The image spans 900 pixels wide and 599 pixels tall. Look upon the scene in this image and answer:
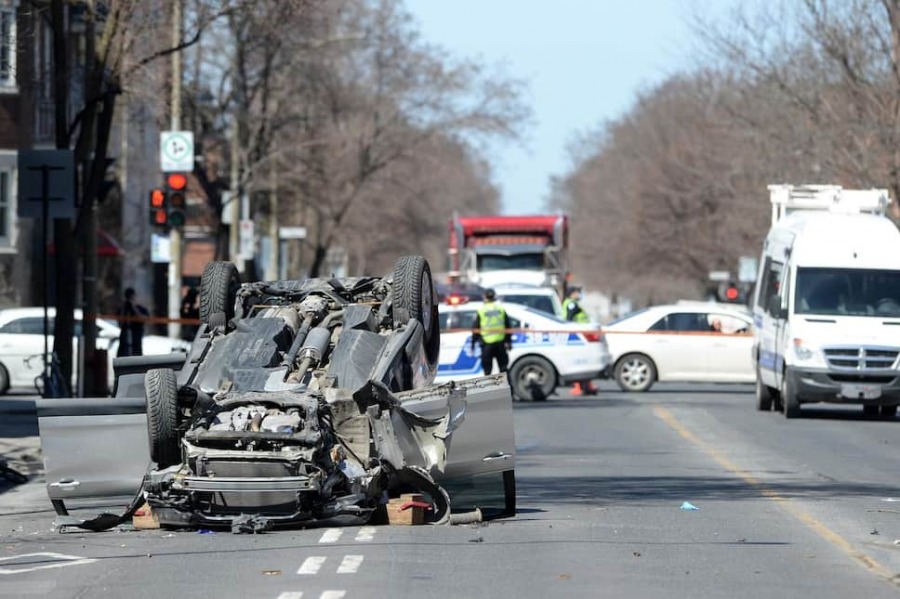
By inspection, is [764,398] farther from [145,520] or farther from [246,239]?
[246,239]

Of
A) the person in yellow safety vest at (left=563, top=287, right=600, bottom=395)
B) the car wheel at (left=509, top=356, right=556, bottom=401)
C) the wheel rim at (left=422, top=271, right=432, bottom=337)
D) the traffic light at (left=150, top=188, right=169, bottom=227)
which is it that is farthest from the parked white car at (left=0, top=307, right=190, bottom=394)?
the wheel rim at (left=422, top=271, right=432, bottom=337)

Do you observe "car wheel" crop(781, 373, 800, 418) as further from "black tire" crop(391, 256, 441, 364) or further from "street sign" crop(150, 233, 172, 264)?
"street sign" crop(150, 233, 172, 264)

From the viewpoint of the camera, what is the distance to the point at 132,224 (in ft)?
177

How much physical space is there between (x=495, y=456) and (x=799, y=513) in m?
2.42

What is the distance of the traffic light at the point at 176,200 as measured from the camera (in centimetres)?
2691

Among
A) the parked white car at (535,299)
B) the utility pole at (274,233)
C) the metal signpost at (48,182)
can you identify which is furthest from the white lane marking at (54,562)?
the utility pole at (274,233)

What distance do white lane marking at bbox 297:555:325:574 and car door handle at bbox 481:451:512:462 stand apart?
2.25 meters

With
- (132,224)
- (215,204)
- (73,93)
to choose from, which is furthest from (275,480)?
(132,224)

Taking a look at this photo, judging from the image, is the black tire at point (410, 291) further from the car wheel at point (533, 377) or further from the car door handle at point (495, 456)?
the car wheel at point (533, 377)

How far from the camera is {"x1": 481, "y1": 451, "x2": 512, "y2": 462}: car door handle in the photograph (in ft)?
40.6

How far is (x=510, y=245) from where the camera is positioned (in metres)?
44.2

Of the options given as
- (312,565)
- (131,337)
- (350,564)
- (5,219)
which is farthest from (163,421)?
(5,219)

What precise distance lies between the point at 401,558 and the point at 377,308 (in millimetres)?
3975

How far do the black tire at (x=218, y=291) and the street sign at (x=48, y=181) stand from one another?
6363mm
